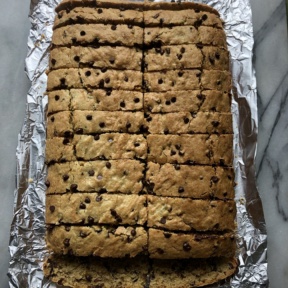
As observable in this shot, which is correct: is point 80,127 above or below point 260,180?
above

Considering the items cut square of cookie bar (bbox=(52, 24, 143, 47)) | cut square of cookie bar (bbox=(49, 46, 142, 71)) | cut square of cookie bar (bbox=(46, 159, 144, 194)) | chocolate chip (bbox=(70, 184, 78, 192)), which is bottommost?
chocolate chip (bbox=(70, 184, 78, 192))

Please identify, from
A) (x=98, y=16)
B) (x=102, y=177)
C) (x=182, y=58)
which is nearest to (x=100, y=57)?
(x=98, y=16)

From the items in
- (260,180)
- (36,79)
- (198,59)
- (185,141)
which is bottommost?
(260,180)

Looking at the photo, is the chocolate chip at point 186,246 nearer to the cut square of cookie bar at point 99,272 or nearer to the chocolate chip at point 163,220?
the chocolate chip at point 163,220

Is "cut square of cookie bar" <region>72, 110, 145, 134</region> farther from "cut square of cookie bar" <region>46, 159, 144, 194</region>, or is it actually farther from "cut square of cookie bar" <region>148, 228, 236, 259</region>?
"cut square of cookie bar" <region>148, 228, 236, 259</region>

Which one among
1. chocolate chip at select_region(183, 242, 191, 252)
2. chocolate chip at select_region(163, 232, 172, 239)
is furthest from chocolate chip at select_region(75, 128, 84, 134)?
chocolate chip at select_region(183, 242, 191, 252)

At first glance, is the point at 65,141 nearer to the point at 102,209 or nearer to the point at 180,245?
the point at 102,209

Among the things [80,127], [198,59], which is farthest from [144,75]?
[80,127]

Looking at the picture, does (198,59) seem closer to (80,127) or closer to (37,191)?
(80,127)
